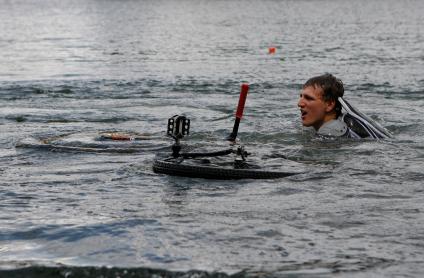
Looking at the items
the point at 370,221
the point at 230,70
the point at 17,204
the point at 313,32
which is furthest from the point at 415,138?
the point at 313,32

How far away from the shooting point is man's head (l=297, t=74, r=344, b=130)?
12.3 meters

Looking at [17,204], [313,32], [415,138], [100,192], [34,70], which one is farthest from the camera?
[313,32]

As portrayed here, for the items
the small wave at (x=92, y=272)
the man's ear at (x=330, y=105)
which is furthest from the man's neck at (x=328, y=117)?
the small wave at (x=92, y=272)

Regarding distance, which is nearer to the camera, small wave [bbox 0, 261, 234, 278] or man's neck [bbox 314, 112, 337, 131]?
small wave [bbox 0, 261, 234, 278]

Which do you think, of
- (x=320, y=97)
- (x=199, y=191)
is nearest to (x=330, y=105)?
(x=320, y=97)

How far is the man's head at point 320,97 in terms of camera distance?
12.3 m

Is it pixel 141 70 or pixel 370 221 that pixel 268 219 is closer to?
pixel 370 221

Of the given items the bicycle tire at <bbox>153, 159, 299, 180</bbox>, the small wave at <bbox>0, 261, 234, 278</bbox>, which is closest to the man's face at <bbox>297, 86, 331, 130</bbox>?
the bicycle tire at <bbox>153, 159, 299, 180</bbox>

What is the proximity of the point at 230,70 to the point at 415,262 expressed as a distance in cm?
2231

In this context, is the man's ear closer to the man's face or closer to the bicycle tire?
the man's face

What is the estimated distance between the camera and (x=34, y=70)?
2886 centimetres

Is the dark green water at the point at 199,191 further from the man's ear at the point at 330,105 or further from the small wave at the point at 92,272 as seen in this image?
the man's ear at the point at 330,105

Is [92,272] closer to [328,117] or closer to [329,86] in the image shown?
[329,86]

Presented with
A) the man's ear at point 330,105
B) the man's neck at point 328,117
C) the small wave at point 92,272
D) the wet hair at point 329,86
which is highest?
the wet hair at point 329,86
